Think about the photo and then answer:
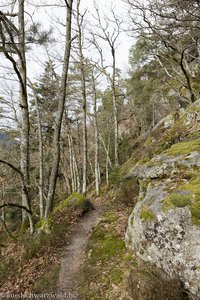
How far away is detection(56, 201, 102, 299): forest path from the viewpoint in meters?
4.76

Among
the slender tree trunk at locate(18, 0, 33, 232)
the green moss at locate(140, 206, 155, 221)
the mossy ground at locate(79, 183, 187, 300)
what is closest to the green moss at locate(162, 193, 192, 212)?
the green moss at locate(140, 206, 155, 221)

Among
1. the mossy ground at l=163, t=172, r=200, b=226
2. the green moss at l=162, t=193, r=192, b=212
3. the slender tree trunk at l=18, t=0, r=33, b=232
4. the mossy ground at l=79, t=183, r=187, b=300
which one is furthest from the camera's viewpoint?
the slender tree trunk at l=18, t=0, r=33, b=232

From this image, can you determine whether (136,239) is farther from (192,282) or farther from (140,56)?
(140,56)

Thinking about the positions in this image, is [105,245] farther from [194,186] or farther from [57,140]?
[57,140]

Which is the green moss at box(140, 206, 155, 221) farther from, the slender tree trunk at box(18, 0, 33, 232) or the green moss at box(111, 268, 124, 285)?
the slender tree trunk at box(18, 0, 33, 232)

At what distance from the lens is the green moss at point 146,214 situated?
408cm

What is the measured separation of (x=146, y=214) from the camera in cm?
422

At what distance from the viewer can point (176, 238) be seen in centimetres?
352

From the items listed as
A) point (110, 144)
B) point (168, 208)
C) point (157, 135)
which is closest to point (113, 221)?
point (168, 208)

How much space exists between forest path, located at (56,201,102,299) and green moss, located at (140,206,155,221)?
2.15m

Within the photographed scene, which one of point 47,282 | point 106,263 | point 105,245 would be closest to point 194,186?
point 106,263

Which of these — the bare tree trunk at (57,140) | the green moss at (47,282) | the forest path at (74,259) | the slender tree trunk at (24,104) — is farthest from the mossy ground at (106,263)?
the slender tree trunk at (24,104)

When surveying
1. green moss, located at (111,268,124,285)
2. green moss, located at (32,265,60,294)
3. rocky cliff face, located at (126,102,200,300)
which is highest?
rocky cliff face, located at (126,102,200,300)

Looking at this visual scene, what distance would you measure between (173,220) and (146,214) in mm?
641
